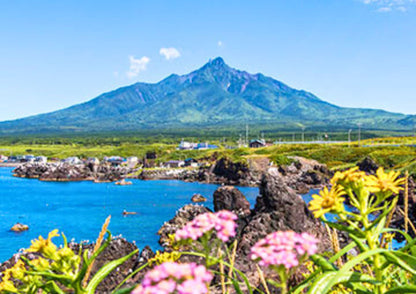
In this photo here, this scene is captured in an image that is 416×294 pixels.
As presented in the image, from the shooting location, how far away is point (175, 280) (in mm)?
1042

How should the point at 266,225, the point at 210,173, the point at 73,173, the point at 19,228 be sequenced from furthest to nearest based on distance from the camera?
the point at 73,173
the point at 210,173
the point at 19,228
the point at 266,225

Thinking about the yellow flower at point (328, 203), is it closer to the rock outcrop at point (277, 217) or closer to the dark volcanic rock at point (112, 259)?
the dark volcanic rock at point (112, 259)

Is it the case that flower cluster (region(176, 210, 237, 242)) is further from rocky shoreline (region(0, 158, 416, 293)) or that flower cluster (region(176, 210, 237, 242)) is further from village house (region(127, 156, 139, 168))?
village house (region(127, 156, 139, 168))

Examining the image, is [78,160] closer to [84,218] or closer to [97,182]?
[97,182]

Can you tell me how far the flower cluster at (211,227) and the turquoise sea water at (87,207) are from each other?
33.0m

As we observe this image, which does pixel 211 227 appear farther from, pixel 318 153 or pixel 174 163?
pixel 174 163

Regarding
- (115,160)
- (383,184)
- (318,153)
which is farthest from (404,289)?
(115,160)

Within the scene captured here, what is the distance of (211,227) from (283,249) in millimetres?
258

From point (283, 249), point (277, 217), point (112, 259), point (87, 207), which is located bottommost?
point (87, 207)

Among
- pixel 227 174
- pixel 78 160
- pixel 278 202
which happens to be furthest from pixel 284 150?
pixel 278 202

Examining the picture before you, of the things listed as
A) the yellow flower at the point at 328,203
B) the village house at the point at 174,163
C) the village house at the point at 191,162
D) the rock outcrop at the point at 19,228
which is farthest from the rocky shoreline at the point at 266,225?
the village house at the point at 174,163

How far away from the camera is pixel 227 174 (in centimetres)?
8575

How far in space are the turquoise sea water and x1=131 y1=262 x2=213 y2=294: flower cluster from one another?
3340 centimetres

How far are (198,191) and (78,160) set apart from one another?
188 feet
